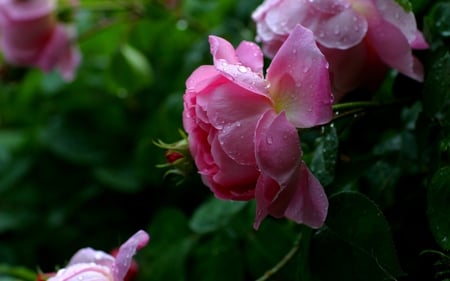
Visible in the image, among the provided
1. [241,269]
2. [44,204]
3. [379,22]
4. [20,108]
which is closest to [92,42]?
[20,108]

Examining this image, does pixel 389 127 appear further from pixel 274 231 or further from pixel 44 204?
pixel 44 204

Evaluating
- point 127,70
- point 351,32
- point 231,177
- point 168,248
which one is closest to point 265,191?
point 231,177

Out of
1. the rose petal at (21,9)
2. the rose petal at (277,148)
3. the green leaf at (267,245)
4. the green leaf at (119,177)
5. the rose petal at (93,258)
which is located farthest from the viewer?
the green leaf at (119,177)

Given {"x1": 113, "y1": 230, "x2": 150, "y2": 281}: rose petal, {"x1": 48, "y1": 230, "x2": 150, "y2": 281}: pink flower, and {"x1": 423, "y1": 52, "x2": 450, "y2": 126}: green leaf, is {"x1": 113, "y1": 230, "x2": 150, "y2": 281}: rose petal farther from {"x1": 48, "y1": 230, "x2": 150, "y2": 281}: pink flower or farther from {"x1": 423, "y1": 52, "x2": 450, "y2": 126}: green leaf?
{"x1": 423, "y1": 52, "x2": 450, "y2": 126}: green leaf

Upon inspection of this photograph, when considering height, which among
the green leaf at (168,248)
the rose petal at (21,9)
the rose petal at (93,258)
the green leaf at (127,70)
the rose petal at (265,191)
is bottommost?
the green leaf at (168,248)

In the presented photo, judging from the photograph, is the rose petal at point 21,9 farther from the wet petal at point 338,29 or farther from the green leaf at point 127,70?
the wet petal at point 338,29

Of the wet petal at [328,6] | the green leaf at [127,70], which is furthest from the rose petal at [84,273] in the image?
the green leaf at [127,70]
